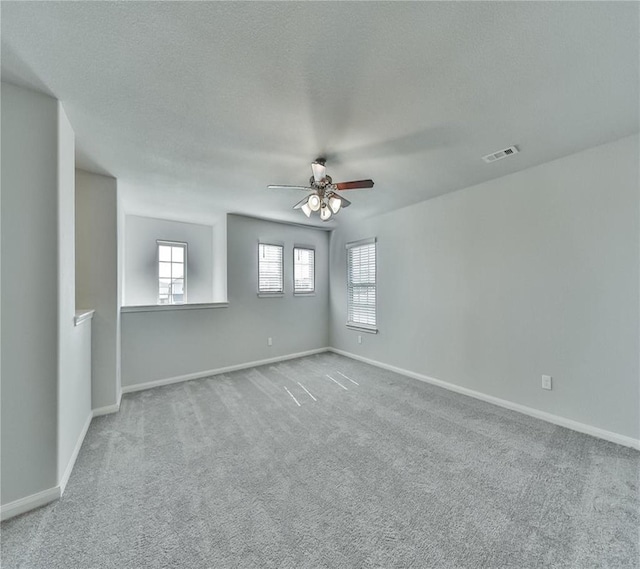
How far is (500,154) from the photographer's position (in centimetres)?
255

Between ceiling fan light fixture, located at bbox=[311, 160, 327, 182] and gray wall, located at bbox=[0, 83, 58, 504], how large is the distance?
1.75 meters

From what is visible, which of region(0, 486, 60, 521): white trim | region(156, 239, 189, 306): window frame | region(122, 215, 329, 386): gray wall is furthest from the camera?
region(156, 239, 189, 306): window frame

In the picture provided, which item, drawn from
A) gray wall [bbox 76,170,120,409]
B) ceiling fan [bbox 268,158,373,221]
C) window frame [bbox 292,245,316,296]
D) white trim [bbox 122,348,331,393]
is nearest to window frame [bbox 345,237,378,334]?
window frame [bbox 292,245,316,296]

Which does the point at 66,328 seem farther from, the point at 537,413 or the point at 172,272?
the point at 537,413

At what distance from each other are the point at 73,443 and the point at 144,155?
2476mm

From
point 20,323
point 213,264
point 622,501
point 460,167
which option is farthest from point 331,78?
point 213,264

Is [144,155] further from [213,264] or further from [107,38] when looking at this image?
[213,264]

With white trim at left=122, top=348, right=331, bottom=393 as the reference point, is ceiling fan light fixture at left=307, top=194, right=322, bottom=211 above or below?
above

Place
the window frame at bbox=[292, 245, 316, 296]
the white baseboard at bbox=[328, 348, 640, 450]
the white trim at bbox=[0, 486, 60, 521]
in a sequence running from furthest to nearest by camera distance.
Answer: the window frame at bbox=[292, 245, 316, 296] → the white baseboard at bbox=[328, 348, 640, 450] → the white trim at bbox=[0, 486, 60, 521]

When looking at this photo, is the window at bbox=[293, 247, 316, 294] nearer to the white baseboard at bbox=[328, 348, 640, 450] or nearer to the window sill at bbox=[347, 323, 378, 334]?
the window sill at bbox=[347, 323, 378, 334]

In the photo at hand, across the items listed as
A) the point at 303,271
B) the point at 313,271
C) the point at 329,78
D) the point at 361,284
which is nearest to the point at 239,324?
the point at 303,271

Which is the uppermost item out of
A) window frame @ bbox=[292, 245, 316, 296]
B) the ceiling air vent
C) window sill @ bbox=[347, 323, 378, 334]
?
the ceiling air vent

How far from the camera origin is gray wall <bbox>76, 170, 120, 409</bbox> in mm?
2871

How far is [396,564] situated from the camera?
1.33m
